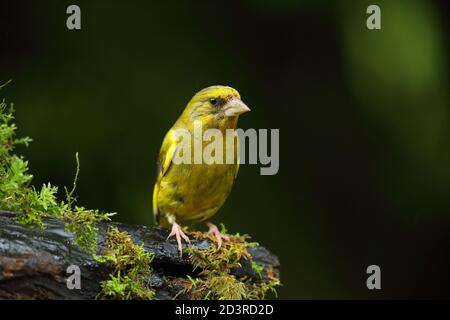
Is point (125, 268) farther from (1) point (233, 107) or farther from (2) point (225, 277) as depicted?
(1) point (233, 107)

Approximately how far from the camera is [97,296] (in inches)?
134

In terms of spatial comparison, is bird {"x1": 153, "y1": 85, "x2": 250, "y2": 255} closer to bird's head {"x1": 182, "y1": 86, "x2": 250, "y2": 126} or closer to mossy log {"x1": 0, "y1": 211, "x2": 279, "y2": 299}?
bird's head {"x1": 182, "y1": 86, "x2": 250, "y2": 126}

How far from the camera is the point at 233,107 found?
4.63 meters

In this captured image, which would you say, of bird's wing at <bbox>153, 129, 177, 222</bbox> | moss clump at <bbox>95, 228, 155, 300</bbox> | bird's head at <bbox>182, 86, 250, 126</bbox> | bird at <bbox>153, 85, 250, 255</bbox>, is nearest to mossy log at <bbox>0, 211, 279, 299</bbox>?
moss clump at <bbox>95, 228, 155, 300</bbox>

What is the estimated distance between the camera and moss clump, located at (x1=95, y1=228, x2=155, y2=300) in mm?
3453

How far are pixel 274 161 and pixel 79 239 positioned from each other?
8.26 feet

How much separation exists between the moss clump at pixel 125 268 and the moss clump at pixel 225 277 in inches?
8.4

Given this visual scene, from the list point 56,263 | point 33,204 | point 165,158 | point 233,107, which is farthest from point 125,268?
point 233,107

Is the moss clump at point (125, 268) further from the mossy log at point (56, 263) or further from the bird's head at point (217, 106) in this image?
the bird's head at point (217, 106)

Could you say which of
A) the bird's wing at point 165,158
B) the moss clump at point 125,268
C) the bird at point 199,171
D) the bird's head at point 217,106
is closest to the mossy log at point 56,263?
the moss clump at point 125,268

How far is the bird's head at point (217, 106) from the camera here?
4.65 metres

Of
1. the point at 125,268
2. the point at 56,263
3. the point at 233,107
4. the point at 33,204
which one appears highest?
the point at 233,107

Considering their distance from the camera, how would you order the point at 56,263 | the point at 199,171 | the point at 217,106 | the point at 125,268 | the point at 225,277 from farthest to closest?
1. the point at 217,106
2. the point at 199,171
3. the point at 225,277
4. the point at 125,268
5. the point at 56,263

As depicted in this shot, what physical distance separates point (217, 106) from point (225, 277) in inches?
49.1
